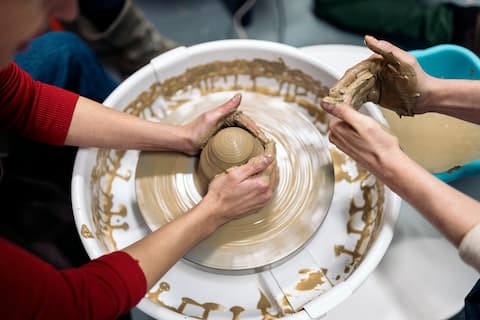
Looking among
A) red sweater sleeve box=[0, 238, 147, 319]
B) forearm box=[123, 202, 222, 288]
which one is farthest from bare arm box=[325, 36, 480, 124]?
red sweater sleeve box=[0, 238, 147, 319]

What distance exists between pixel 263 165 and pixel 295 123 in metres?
0.32

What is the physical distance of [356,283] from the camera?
3.92 ft

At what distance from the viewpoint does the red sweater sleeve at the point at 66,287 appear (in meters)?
0.88

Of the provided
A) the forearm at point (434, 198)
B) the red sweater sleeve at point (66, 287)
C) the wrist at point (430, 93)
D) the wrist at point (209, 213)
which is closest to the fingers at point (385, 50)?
the wrist at point (430, 93)

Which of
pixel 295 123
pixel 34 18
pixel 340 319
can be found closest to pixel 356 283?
pixel 340 319

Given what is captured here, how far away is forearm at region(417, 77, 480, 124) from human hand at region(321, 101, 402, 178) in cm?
31

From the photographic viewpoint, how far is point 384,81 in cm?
137

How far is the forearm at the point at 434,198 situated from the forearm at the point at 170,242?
0.47m

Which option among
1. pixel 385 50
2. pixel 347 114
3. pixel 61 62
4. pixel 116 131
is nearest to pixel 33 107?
pixel 116 131

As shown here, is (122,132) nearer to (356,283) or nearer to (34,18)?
(34,18)

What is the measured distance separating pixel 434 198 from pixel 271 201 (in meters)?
0.48

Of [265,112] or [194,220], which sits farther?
[265,112]

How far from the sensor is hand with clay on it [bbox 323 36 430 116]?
1255 mm

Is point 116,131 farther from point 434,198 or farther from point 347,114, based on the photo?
point 434,198
